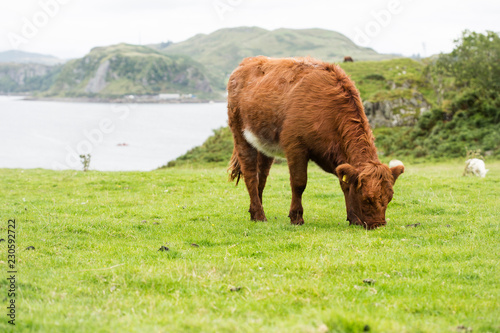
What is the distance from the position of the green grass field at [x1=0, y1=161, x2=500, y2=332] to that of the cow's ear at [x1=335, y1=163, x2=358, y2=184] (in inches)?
42.7

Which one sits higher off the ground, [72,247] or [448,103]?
[448,103]

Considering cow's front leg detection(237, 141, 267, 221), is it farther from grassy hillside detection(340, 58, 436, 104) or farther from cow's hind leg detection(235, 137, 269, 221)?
grassy hillside detection(340, 58, 436, 104)

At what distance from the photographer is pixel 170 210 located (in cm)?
1250

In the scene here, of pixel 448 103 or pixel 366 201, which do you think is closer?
pixel 366 201

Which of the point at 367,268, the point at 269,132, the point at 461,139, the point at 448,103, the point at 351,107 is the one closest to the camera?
the point at 367,268

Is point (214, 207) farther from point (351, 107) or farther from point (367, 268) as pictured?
point (367, 268)

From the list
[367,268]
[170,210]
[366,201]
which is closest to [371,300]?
[367,268]

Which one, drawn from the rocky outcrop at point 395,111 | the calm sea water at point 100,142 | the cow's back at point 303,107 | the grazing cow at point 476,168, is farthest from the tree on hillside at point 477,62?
the cow's back at point 303,107

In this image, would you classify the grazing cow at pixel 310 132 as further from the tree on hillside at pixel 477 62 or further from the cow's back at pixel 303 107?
the tree on hillside at pixel 477 62

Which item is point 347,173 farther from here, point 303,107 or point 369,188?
point 303,107

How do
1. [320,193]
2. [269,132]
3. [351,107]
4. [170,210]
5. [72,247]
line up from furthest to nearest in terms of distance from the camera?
[320,193], [170,210], [269,132], [351,107], [72,247]

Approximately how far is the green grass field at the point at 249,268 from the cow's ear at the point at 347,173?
1.08 meters

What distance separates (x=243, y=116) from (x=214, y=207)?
3.29 meters

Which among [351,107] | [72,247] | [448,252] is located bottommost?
[72,247]
